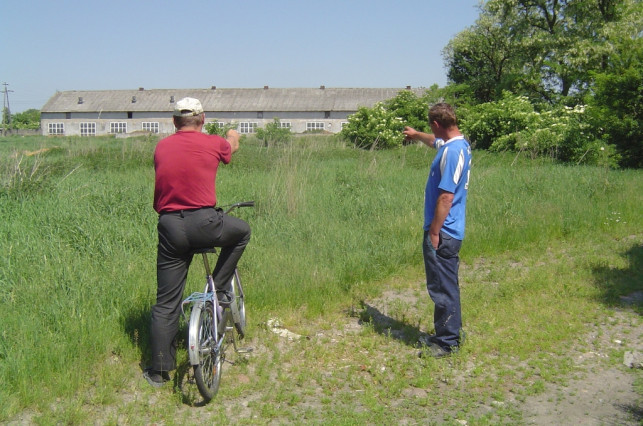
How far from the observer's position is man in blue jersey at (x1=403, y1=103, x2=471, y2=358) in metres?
4.97

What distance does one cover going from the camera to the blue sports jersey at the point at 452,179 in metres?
4.95

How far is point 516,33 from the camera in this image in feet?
112

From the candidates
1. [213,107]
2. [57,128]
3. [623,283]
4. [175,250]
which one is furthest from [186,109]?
[57,128]

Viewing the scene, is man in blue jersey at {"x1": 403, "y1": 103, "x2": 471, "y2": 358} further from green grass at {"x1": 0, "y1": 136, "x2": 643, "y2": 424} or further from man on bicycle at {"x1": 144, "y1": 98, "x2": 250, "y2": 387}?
man on bicycle at {"x1": 144, "y1": 98, "x2": 250, "y2": 387}

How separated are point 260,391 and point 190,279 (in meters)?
2.07

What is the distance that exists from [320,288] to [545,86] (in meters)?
30.9

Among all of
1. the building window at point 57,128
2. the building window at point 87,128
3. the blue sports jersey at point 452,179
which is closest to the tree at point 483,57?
the blue sports jersey at point 452,179

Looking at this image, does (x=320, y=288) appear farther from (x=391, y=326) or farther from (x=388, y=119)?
(x=388, y=119)

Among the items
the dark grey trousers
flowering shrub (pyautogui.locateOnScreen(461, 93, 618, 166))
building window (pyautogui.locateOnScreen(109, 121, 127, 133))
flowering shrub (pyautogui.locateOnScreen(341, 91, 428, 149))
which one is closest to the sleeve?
the dark grey trousers

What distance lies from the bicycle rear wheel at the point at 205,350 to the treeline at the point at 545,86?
11659mm

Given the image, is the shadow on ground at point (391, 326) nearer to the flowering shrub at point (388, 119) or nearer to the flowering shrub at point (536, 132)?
the flowering shrub at point (536, 132)

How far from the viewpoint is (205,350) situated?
4.19m

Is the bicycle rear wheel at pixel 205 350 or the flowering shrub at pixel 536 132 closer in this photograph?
the bicycle rear wheel at pixel 205 350

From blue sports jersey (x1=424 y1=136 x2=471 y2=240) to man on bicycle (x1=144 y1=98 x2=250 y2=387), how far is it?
167 cm
